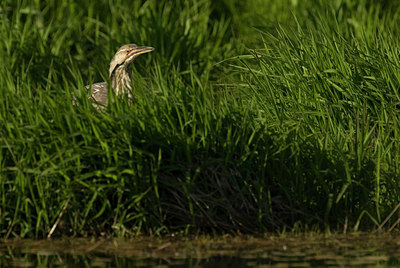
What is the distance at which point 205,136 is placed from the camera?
6105mm

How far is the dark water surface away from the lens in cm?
516

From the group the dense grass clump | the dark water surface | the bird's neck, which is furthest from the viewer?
the bird's neck

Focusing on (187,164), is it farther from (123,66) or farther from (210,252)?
(123,66)

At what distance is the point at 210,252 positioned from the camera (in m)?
5.43

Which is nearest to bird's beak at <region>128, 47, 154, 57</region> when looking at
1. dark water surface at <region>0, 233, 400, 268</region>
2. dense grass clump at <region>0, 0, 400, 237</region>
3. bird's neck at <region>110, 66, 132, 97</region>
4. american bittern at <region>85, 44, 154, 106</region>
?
american bittern at <region>85, 44, 154, 106</region>

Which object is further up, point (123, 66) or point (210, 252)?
point (123, 66)

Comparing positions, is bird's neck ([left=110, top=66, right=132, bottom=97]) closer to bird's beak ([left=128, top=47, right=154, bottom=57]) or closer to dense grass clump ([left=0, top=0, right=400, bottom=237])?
bird's beak ([left=128, top=47, right=154, bottom=57])

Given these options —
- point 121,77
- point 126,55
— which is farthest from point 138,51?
point 121,77

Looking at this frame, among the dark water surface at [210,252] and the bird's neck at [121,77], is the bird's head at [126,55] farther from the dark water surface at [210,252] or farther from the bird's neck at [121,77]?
the dark water surface at [210,252]

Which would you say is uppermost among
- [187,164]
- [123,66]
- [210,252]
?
[123,66]

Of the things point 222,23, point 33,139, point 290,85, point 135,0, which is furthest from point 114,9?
point 33,139

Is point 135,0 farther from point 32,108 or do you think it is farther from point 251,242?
point 251,242

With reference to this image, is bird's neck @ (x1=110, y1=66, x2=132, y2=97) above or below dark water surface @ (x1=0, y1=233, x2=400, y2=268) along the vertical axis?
above

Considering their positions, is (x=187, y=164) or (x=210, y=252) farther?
(x=187, y=164)
